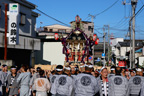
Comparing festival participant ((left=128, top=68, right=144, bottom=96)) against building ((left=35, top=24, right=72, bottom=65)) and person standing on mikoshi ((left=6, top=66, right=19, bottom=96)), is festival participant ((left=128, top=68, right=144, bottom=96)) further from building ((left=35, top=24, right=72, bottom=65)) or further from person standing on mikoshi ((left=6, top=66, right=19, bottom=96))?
building ((left=35, top=24, right=72, bottom=65))

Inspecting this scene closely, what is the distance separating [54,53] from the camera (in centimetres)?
3659

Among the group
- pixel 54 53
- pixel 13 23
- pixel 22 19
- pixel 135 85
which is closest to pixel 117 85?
pixel 135 85

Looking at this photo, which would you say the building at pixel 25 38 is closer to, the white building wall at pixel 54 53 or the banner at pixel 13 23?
the banner at pixel 13 23

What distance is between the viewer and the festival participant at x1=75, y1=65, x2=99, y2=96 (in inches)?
273

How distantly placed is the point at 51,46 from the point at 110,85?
28.9 m

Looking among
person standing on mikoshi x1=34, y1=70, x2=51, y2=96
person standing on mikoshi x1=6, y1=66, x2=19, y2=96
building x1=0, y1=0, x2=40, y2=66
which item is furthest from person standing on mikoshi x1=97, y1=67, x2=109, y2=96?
building x1=0, y1=0, x2=40, y2=66

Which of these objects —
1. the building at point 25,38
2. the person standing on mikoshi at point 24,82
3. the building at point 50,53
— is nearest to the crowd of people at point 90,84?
the person standing on mikoshi at point 24,82

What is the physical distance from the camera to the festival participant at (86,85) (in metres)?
6.93

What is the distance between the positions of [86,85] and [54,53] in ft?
97.7

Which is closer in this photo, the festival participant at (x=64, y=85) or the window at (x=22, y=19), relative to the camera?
the festival participant at (x=64, y=85)

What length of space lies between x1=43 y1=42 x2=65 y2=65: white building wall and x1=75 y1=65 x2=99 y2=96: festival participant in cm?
2901

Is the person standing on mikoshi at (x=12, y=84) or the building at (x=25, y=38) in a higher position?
the building at (x=25, y=38)

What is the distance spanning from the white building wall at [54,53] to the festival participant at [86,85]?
95.2 ft

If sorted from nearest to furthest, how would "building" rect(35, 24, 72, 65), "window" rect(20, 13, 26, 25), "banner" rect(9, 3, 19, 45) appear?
"banner" rect(9, 3, 19, 45) < "window" rect(20, 13, 26, 25) < "building" rect(35, 24, 72, 65)
